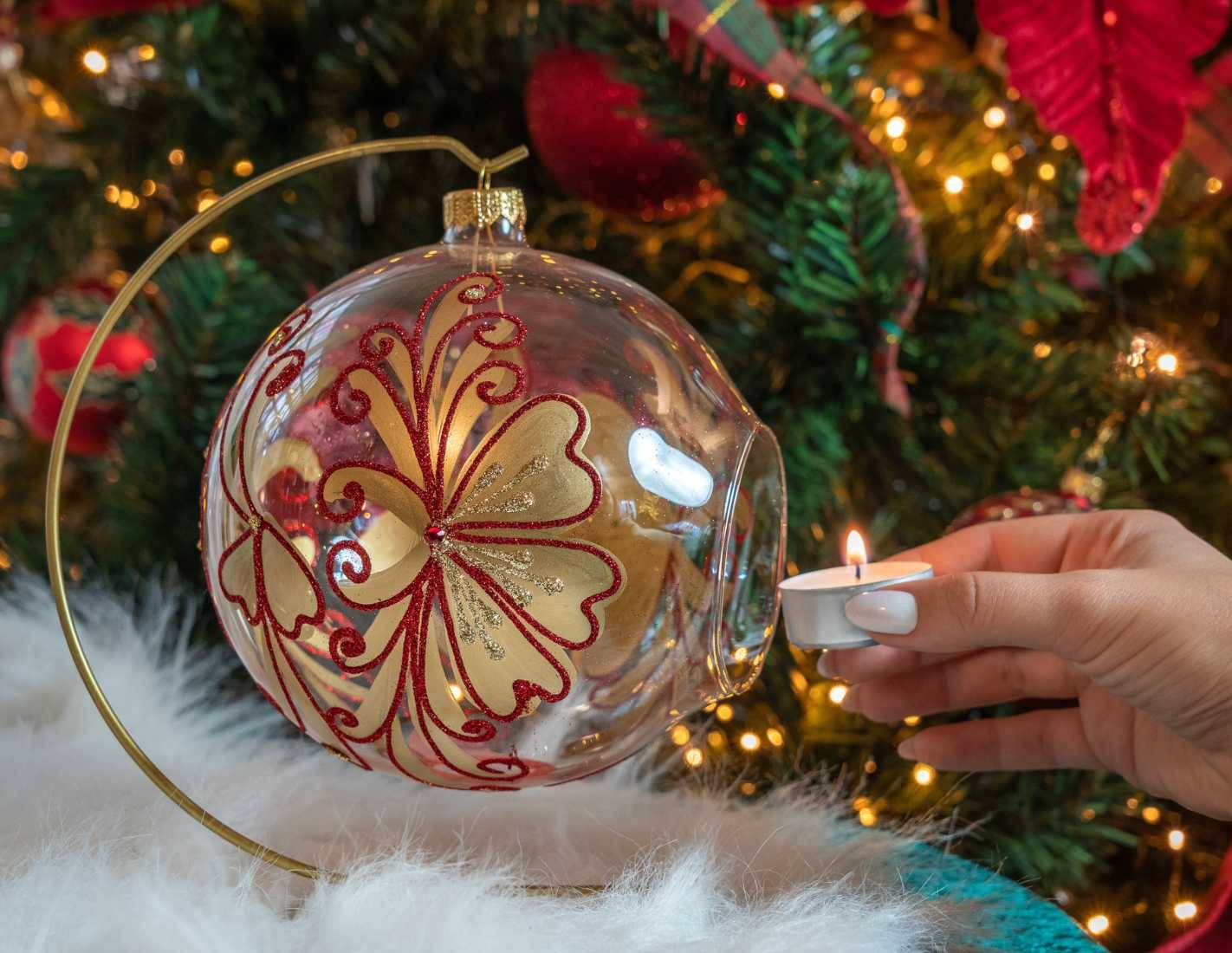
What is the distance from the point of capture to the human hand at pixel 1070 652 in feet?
1.68

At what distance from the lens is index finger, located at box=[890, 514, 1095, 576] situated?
2.10 feet

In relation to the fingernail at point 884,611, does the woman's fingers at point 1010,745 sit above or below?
below

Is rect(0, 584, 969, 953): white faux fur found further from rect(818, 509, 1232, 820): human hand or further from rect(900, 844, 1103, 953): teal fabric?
rect(818, 509, 1232, 820): human hand

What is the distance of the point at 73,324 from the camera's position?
2.73ft

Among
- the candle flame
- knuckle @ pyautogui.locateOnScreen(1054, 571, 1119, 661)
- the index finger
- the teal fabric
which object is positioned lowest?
the teal fabric

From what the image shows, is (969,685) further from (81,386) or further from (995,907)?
(81,386)

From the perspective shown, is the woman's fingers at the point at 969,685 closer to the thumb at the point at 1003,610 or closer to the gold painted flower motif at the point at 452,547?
the thumb at the point at 1003,610

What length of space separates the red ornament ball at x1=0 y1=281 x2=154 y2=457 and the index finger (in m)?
0.56

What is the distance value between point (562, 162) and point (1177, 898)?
0.61 meters

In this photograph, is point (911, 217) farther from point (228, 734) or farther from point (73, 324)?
point (73, 324)

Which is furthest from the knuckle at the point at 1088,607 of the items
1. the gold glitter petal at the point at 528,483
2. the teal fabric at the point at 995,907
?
the gold glitter petal at the point at 528,483

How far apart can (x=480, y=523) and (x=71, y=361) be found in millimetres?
545

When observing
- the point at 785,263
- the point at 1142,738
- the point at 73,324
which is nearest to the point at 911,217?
the point at 785,263

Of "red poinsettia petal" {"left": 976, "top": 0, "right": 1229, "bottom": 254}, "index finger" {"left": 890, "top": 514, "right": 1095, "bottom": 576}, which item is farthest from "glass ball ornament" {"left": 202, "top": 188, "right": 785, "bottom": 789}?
"red poinsettia petal" {"left": 976, "top": 0, "right": 1229, "bottom": 254}
